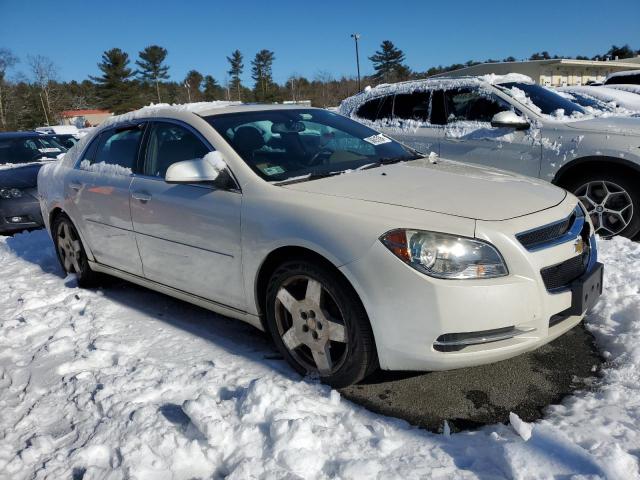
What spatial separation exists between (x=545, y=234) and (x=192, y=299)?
7.19 feet

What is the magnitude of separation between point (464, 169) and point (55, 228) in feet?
12.5

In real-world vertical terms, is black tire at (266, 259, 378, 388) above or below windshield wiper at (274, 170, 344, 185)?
below

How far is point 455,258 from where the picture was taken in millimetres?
2418

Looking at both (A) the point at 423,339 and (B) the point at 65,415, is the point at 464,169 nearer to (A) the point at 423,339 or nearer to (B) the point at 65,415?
(A) the point at 423,339

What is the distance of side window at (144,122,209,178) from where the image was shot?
353 cm

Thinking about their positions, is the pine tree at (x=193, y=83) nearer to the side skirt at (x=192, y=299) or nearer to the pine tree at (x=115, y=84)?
the pine tree at (x=115, y=84)

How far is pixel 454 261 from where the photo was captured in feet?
7.93

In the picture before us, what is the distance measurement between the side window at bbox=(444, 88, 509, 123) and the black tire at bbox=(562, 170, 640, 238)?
3.63 ft

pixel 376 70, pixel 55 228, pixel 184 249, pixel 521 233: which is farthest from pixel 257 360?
pixel 376 70

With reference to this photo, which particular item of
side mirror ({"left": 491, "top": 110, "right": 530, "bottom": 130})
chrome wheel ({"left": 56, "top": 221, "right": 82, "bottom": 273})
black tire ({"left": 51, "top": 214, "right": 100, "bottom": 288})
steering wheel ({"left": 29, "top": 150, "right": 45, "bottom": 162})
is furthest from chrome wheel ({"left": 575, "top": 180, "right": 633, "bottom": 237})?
steering wheel ({"left": 29, "top": 150, "right": 45, "bottom": 162})

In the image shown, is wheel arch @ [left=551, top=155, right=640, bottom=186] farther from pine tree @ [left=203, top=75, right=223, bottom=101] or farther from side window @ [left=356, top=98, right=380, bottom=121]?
pine tree @ [left=203, top=75, right=223, bottom=101]

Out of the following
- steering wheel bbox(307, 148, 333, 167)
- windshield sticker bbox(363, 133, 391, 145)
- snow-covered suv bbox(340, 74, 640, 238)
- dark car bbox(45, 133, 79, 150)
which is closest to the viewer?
steering wheel bbox(307, 148, 333, 167)

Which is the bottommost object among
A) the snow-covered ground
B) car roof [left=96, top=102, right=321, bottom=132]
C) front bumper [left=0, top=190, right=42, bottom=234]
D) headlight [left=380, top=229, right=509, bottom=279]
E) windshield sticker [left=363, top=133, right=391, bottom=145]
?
the snow-covered ground

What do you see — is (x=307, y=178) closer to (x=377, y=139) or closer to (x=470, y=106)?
(x=377, y=139)
